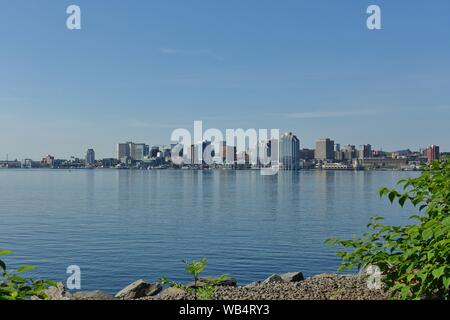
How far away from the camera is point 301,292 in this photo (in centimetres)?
1367

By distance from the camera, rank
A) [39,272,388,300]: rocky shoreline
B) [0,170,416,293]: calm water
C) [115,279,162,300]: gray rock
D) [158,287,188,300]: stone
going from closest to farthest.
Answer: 1. [39,272,388,300]: rocky shoreline
2. [158,287,188,300]: stone
3. [115,279,162,300]: gray rock
4. [0,170,416,293]: calm water

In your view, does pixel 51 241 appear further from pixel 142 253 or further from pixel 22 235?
pixel 142 253

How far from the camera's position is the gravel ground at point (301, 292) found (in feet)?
41.0

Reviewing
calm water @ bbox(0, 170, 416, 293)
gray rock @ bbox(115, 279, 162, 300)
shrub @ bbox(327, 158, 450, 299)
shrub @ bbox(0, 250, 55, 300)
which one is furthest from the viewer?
calm water @ bbox(0, 170, 416, 293)

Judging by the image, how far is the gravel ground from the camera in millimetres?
12500

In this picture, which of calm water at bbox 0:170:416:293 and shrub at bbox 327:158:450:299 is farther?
calm water at bbox 0:170:416:293

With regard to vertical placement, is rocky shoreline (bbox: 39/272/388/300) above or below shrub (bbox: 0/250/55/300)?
below

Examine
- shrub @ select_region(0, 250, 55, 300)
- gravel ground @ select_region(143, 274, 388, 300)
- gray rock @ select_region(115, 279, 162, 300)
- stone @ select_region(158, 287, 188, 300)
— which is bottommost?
gray rock @ select_region(115, 279, 162, 300)

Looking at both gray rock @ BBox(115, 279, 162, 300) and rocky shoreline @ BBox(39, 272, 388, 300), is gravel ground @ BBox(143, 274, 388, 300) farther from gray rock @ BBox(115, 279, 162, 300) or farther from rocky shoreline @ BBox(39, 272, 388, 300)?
gray rock @ BBox(115, 279, 162, 300)

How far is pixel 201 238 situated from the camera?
4031 cm

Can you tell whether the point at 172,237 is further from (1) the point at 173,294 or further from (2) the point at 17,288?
(2) the point at 17,288

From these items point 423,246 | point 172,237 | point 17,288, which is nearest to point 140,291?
point 17,288

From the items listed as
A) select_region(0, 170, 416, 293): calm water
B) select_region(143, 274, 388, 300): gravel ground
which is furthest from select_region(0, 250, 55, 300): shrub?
select_region(0, 170, 416, 293): calm water
